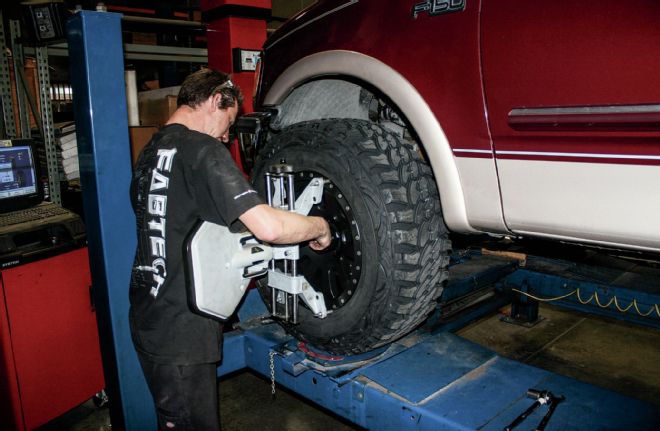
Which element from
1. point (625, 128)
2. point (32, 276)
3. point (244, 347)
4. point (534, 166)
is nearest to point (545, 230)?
point (534, 166)

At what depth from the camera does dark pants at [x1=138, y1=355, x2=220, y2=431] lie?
1.80 meters

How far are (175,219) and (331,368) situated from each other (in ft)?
2.97

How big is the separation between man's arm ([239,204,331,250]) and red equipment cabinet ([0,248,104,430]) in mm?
1547

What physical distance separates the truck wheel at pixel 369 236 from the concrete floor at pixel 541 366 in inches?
35.4

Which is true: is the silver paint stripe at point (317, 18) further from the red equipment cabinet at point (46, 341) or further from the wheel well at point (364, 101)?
the red equipment cabinet at point (46, 341)

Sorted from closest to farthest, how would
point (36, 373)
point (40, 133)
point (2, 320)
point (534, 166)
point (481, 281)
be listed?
point (534, 166), point (2, 320), point (36, 373), point (481, 281), point (40, 133)

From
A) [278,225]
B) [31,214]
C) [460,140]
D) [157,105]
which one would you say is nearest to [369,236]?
[278,225]

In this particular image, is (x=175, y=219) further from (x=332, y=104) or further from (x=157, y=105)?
(x=157, y=105)

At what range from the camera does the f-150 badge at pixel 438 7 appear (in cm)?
159

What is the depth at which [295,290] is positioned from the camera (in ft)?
6.19

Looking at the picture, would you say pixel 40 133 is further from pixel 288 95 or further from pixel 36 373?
pixel 288 95

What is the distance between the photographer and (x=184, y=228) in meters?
1.74

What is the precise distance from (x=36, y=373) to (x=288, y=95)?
6.36 feet

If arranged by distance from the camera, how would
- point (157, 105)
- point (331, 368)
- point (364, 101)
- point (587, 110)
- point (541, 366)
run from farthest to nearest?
point (157, 105) → point (541, 366) → point (364, 101) → point (331, 368) → point (587, 110)
